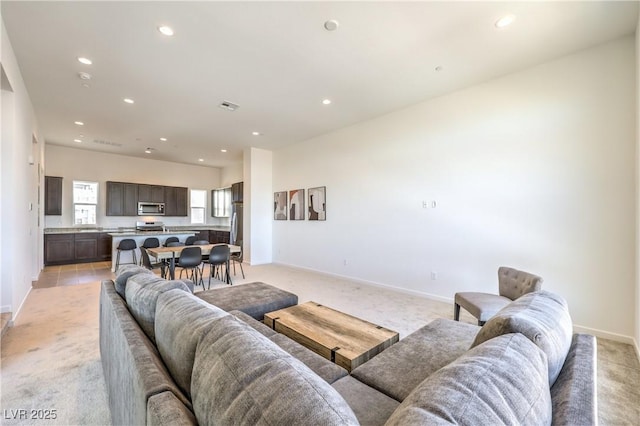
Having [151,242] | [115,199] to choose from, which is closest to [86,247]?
[115,199]

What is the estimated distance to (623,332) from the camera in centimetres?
282

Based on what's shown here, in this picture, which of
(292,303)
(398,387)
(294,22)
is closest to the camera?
(398,387)

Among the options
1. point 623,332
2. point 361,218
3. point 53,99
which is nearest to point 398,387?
point 623,332

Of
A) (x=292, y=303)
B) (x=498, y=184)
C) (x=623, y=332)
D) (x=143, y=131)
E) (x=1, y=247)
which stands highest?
(x=143, y=131)

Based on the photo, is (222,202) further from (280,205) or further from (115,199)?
(280,205)

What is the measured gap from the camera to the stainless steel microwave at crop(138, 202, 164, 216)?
26.6 ft

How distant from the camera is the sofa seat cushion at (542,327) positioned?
3.18ft

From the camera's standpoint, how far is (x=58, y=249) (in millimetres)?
6668

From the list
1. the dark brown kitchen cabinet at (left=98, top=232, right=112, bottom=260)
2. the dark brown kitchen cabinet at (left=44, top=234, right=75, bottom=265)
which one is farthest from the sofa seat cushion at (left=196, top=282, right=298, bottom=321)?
the dark brown kitchen cabinet at (left=44, top=234, right=75, bottom=265)

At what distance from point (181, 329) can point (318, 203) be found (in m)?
5.09

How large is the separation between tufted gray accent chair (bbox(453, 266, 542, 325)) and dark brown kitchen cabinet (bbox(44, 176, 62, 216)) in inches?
352

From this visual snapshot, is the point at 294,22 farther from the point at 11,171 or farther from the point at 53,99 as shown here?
the point at 53,99

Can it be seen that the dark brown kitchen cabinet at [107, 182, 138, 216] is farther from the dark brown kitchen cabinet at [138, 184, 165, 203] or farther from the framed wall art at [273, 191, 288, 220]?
the framed wall art at [273, 191, 288, 220]

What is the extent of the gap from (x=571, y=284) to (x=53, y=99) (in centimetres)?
731
